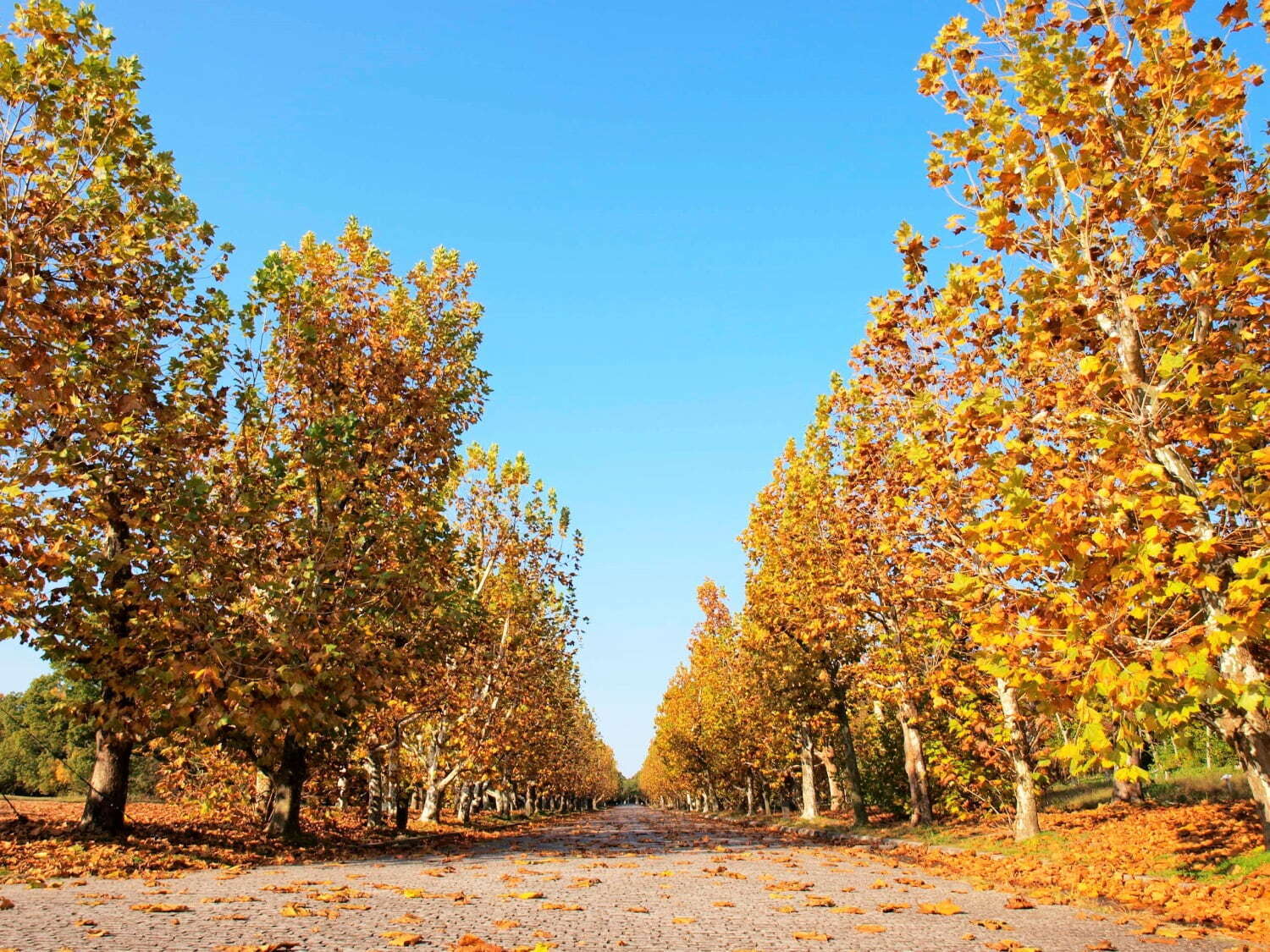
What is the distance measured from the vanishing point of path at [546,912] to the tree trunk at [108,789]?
3.45 meters

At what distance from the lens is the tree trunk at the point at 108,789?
12.6 meters

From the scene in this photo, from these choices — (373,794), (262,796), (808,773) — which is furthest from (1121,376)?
(808,773)

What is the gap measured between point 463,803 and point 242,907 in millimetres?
24749

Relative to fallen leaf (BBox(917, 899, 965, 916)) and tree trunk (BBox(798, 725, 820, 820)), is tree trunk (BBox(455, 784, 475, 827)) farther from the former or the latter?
fallen leaf (BBox(917, 899, 965, 916))

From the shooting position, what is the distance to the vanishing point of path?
19.1ft

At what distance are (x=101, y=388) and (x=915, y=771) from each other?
21.0 meters

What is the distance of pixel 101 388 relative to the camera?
876 centimetres

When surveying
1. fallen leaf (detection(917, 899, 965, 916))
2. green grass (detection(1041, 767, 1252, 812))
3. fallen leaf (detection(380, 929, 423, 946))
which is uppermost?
fallen leaf (detection(380, 929, 423, 946))

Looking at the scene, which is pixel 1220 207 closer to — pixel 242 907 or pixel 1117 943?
pixel 1117 943

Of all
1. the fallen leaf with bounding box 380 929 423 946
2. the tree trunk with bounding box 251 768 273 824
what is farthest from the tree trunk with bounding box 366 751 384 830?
the fallen leaf with bounding box 380 929 423 946

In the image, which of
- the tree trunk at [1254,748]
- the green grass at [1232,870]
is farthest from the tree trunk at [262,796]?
the tree trunk at [1254,748]

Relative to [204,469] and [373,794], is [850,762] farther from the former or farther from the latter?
[204,469]

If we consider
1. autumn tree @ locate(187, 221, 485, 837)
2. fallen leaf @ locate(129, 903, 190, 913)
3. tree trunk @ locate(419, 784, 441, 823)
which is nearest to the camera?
fallen leaf @ locate(129, 903, 190, 913)

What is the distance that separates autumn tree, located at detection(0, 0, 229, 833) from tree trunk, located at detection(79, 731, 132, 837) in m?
0.03
